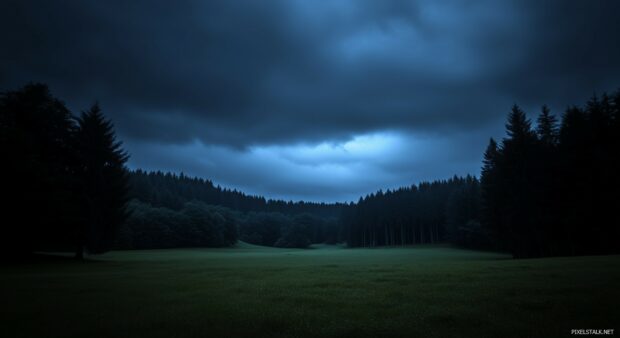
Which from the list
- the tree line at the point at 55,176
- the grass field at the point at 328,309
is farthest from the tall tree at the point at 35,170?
the grass field at the point at 328,309

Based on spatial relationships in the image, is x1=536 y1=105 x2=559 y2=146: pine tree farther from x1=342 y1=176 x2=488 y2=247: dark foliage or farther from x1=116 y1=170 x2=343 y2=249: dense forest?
x1=116 y1=170 x2=343 y2=249: dense forest

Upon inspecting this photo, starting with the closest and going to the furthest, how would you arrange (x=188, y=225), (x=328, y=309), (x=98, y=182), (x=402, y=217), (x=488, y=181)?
(x=328, y=309)
(x=98, y=182)
(x=488, y=181)
(x=188, y=225)
(x=402, y=217)

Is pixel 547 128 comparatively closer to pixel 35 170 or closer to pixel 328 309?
pixel 328 309

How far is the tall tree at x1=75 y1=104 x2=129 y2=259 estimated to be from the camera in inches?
1551

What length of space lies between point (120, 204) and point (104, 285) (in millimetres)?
27514

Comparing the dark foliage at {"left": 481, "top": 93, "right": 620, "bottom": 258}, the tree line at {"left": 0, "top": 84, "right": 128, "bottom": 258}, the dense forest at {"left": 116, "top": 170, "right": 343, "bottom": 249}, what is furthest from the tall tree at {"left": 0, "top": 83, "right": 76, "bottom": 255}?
the dark foliage at {"left": 481, "top": 93, "right": 620, "bottom": 258}

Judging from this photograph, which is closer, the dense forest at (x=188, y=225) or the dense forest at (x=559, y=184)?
the dense forest at (x=559, y=184)

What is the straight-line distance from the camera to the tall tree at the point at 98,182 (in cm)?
3941

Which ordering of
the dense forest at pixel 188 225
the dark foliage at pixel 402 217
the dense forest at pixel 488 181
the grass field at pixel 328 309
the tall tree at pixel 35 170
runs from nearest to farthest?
the grass field at pixel 328 309 → the tall tree at pixel 35 170 → the dense forest at pixel 488 181 → the dense forest at pixel 188 225 → the dark foliage at pixel 402 217

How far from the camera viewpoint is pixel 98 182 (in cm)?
4097

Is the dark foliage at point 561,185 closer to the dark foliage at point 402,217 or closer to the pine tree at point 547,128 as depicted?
the pine tree at point 547,128

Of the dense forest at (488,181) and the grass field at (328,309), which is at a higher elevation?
the dense forest at (488,181)

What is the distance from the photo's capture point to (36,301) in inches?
521

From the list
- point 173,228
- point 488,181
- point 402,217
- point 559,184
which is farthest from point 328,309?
point 402,217
